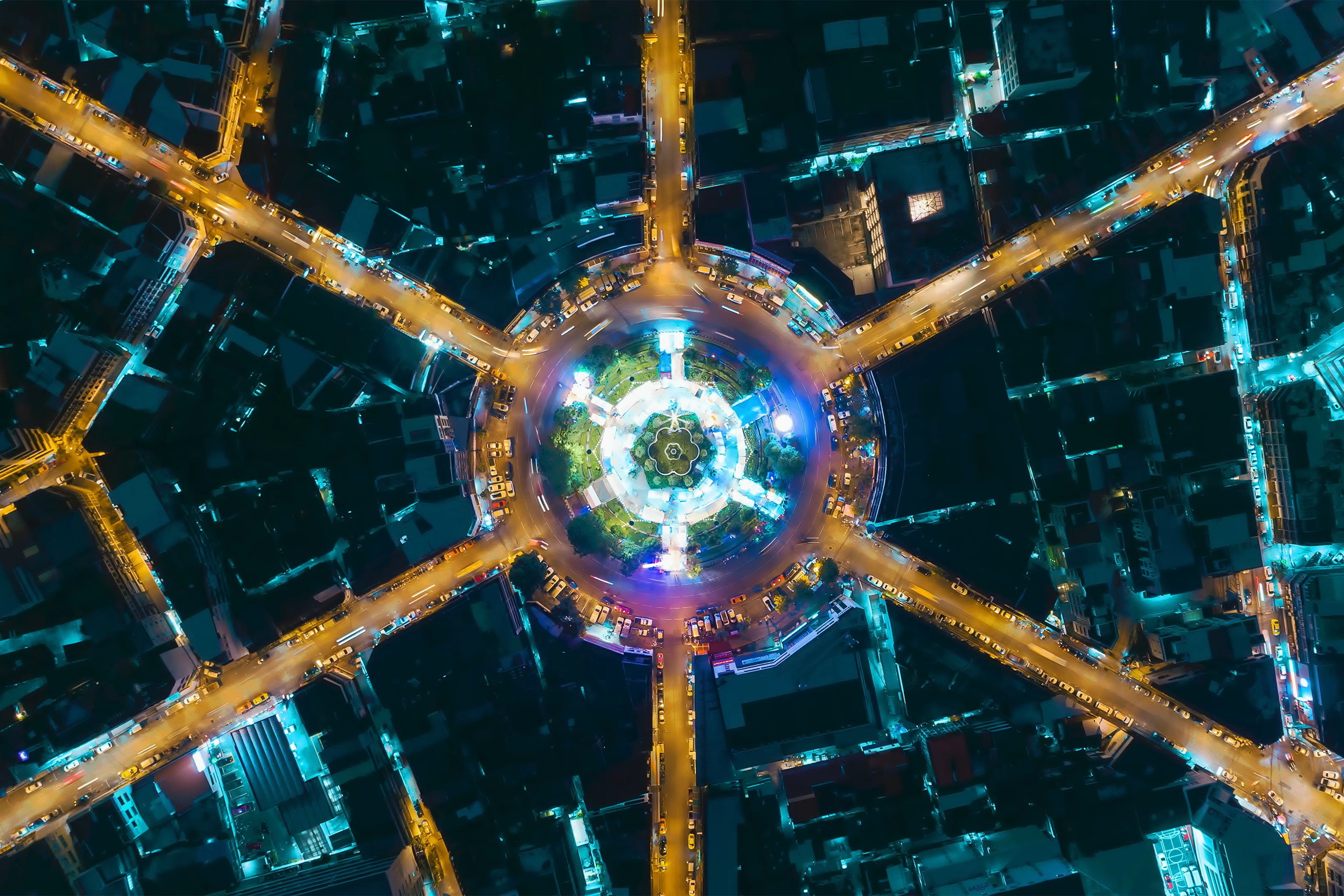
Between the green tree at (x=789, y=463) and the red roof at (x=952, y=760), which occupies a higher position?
the green tree at (x=789, y=463)

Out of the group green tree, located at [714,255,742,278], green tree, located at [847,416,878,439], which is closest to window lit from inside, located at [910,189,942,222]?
green tree, located at [714,255,742,278]

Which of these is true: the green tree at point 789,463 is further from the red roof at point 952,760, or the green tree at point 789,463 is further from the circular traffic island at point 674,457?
the red roof at point 952,760

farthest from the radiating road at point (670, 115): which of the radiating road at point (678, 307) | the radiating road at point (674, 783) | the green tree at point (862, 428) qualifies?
the radiating road at point (674, 783)

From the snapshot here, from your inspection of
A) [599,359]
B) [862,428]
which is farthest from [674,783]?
[599,359]

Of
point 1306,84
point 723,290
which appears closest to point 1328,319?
point 1306,84

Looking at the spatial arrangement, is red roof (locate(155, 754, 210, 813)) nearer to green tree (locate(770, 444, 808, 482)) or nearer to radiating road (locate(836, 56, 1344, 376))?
green tree (locate(770, 444, 808, 482))

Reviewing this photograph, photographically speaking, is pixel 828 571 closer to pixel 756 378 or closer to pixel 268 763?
pixel 756 378
